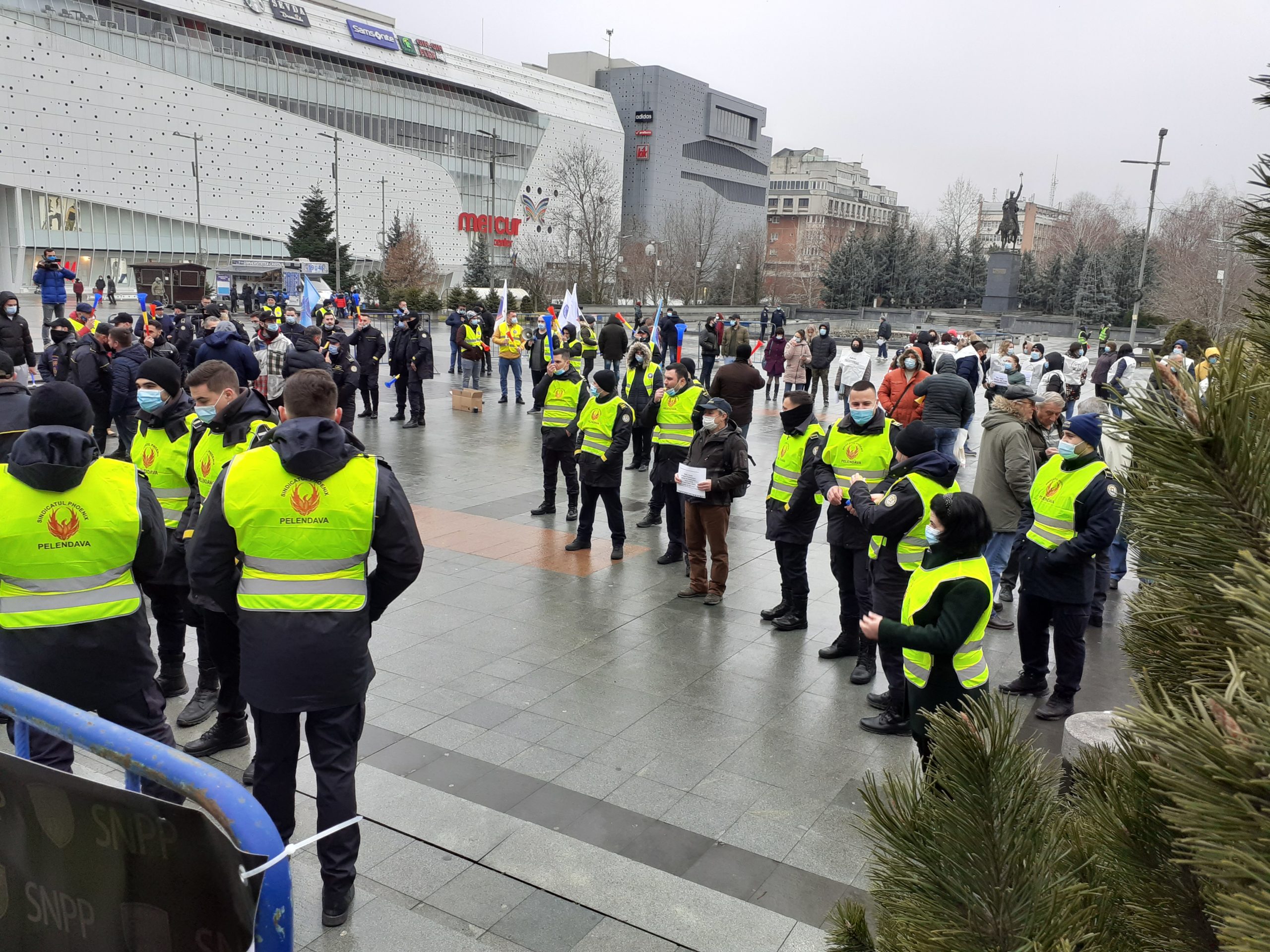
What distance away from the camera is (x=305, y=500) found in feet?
12.2

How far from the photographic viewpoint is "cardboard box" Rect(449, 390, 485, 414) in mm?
19297

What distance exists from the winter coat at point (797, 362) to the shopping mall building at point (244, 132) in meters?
28.0

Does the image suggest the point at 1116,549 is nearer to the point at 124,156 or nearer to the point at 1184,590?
the point at 1184,590

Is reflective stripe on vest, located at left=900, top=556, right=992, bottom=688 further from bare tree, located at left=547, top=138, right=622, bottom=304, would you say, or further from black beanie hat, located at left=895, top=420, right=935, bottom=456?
bare tree, located at left=547, top=138, right=622, bottom=304

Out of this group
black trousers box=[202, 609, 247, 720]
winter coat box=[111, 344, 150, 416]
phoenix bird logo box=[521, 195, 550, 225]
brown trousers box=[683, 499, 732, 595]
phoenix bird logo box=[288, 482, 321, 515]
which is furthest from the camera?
phoenix bird logo box=[521, 195, 550, 225]

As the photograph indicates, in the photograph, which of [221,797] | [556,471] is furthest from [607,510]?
[221,797]

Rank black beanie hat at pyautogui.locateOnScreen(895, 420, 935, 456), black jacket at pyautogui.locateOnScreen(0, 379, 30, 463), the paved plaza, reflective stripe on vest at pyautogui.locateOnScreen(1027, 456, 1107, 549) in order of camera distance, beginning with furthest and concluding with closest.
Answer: black jacket at pyautogui.locateOnScreen(0, 379, 30, 463) → reflective stripe on vest at pyautogui.locateOnScreen(1027, 456, 1107, 549) → black beanie hat at pyautogui.locateOnScreen(895, 420, 935, 456) → the paved plaza

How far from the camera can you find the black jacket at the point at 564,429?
10.7m

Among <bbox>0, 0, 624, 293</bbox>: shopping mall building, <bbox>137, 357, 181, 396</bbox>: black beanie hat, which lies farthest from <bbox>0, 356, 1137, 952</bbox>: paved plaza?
<bbox>0, 0, 624, 293</bbox>: shopping mall building

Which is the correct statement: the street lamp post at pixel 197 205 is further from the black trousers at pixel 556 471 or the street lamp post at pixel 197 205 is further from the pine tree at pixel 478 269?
the black trousers at pixel 556 471

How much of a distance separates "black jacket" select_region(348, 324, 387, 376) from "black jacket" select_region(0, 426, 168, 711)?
12391 millimetres

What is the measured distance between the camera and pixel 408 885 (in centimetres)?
427

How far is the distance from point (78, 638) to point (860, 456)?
497 centimetres

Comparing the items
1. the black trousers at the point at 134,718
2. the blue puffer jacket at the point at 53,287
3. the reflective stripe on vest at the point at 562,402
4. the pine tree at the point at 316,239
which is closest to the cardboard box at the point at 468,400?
the reflective stripe on vest at the point at 562,402
